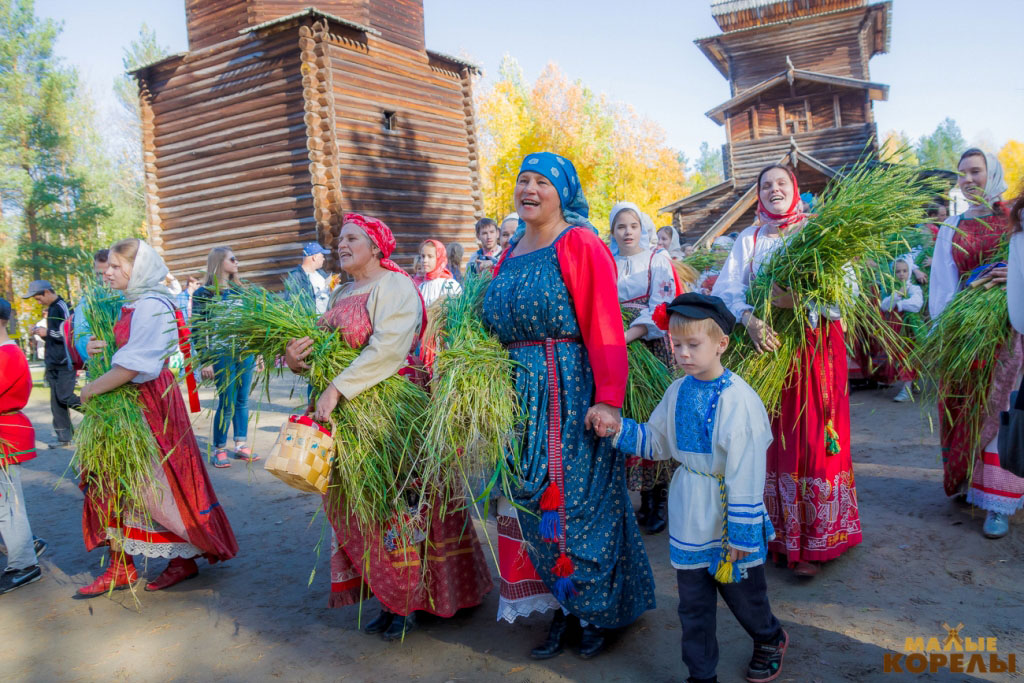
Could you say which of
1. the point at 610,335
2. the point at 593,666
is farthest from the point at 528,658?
the point at 610,335

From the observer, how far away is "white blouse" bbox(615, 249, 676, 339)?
Answer: 399 cm

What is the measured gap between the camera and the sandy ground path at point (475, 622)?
9.00ft

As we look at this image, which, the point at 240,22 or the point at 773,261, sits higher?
the point at 240,22

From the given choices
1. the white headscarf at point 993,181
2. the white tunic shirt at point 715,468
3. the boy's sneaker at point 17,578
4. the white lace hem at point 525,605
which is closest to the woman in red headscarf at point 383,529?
the white lace hem at point 525,605

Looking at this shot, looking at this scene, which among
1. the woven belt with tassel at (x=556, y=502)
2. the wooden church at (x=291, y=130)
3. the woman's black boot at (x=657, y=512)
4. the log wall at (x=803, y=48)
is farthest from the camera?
the log wall at (x=803, y=48)

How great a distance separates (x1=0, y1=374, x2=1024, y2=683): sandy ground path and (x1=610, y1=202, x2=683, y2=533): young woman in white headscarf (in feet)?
1.11

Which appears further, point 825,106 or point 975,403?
point 825,106

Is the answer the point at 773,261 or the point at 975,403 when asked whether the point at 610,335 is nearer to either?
the point at 773,261

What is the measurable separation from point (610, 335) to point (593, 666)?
132 cm

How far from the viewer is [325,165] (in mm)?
13328

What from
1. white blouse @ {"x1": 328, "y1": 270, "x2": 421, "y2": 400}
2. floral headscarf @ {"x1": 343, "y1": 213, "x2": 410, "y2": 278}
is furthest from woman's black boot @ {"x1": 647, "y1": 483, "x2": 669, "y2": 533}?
floral headscarf @ {"x1": 343, "y1": 213, "x2": 410, "y2": 278}

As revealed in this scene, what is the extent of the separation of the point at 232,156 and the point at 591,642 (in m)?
13.9

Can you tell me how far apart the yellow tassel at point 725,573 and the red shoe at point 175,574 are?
119 inches

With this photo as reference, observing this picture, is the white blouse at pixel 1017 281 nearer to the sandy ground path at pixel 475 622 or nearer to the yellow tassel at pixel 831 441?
the yellow tassel at pixel 831 441
